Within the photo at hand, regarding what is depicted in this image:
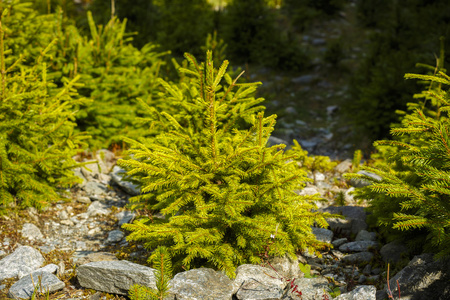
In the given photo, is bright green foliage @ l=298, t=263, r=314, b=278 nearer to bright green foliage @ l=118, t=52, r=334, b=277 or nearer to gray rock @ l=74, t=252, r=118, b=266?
bright green foliage @ l=118, t=52, r=334, b=277

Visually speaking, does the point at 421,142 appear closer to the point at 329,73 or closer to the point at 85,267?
the point at 85,267

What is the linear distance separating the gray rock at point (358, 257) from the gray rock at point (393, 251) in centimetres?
14

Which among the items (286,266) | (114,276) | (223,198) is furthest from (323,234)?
(114,276)

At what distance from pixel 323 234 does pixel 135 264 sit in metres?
2.15

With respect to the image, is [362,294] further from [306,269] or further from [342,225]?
[342,225]

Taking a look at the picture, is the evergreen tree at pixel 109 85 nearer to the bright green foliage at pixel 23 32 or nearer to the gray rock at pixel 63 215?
the bright green foliage at pixel 23 32

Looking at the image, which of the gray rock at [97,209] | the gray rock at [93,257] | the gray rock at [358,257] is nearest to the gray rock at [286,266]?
the gray rock at [358,257]

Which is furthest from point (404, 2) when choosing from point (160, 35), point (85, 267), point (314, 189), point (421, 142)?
point (85, 267)

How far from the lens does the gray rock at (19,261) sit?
3.82m

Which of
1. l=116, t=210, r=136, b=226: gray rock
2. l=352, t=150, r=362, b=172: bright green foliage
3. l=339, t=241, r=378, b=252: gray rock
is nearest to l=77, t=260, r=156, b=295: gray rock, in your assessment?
l=116, t=210, r=136, b=226: gray rock

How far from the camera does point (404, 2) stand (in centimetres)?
1391

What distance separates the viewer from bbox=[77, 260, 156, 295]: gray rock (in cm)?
340

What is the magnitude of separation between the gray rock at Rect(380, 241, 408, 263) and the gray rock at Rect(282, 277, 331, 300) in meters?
0.83

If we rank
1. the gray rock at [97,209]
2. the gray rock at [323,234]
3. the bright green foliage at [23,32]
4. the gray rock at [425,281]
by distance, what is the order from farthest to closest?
the bright green foliage at [23,32]
the gray rock at [97,209]
the gray rock at [323,234]
the gray rock at [425,281]
